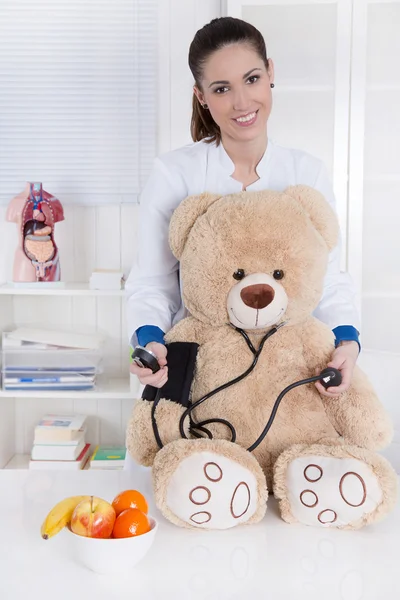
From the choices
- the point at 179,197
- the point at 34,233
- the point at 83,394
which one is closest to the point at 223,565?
the point at 179,197

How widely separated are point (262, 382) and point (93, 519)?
0.34 m

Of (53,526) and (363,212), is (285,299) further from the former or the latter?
(363,212)

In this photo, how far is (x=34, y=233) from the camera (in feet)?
8.82

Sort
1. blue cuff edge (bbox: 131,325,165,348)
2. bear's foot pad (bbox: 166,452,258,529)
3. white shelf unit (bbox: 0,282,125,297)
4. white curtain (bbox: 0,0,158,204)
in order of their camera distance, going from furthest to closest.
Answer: white curtain (bbox: 0,0,158,204) < white shelf unit (bbox: 0,282,125,297) < blue cuff edge (bbox: 131,325,165,348) < bear's foot pad (bbox: 166,452,258,529)

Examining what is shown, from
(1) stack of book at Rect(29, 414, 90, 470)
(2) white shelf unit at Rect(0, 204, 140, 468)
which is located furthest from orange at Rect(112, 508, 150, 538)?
(2) white shelf unit at Rect(0, 204, 140, 468)

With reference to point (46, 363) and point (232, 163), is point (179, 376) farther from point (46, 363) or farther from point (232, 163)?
point (46, 363)

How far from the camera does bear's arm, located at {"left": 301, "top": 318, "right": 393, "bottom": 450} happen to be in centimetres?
106

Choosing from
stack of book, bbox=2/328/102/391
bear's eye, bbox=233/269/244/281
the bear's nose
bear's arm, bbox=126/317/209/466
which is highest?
bear's eye, bbox=233/269/244/281

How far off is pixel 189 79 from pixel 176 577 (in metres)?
2.27

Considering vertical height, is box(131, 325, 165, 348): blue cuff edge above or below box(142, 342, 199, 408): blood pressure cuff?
above

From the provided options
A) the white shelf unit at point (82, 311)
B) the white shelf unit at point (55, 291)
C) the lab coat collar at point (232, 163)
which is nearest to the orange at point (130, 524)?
the lab coat collar at point (232, 163)

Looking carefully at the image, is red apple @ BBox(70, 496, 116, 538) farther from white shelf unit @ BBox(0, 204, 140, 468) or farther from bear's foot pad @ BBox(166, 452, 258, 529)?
white shelf unit @ BBox(0, 204, 140, 468)

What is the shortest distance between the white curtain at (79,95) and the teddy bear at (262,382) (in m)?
1.80

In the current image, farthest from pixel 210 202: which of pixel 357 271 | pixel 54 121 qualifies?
pixel 54 121
